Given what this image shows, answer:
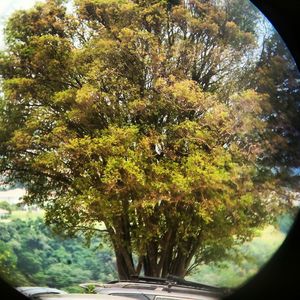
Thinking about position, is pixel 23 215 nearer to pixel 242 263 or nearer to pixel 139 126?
pixel 139 126

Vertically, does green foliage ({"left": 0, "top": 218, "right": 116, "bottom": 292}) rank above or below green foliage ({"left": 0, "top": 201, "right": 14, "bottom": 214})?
below

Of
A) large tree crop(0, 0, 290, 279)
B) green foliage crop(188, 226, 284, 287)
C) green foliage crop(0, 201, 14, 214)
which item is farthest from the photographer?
green foliage crop(0, 201, 14, 214)

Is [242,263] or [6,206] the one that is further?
[6,206]

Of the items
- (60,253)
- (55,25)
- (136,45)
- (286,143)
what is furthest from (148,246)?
(55,25)

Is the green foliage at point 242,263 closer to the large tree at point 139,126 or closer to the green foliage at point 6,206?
the large tree at point 139,126

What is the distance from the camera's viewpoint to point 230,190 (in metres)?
2.22

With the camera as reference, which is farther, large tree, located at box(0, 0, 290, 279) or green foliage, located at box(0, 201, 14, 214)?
green foliage, located at box(0, 201, 14, 214)

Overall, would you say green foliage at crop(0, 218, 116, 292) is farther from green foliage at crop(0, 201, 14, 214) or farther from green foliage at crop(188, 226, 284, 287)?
green foliage at crop(188, 226, 284, 287)

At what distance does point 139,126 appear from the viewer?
2.36 metres

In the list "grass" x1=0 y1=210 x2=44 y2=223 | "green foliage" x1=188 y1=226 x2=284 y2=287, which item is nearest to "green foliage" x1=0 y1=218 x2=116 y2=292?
"grass" x1=0 y1=210 x2=44 y2=223

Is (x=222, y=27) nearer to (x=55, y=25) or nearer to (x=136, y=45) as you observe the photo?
(x=136, y=45)

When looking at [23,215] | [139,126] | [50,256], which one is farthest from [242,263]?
[23,215]

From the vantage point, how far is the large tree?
89.4 inches

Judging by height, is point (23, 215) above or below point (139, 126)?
below
